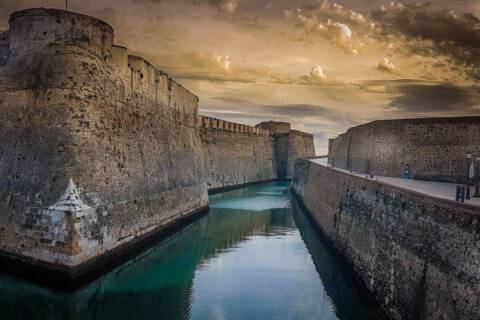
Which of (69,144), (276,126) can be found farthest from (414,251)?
(276,126)

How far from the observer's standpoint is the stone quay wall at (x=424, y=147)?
1268 cm

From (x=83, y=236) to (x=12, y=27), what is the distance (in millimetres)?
5940

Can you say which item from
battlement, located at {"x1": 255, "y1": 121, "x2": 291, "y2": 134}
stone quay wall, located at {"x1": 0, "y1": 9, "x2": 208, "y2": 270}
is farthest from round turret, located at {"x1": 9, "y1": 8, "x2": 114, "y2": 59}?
battlement, located at {"x1": 255, "y1": 121, "x2": 291, "y2": 134}

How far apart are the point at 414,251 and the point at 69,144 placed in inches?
305

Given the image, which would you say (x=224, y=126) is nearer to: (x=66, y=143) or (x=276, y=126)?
(x=276, y=126)

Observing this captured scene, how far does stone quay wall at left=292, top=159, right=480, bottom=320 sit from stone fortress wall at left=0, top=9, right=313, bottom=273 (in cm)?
629

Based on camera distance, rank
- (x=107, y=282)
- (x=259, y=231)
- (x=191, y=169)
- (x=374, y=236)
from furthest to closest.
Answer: (x=191, y=169) < (x=259, y=231) < (x=107, y=282) < (x=374, y=236)

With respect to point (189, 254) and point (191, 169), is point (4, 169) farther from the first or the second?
point (191, 169)

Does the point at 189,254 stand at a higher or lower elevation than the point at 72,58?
lower

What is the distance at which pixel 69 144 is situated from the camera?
30.2 feet

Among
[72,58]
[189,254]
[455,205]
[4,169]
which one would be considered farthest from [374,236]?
[4,169]

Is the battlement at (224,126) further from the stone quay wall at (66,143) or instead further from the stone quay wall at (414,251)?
the stone quay wall at (414,251)

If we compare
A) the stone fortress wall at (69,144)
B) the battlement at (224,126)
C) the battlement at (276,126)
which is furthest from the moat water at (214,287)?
the battlement at (276,126)

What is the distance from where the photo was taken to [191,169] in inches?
704
